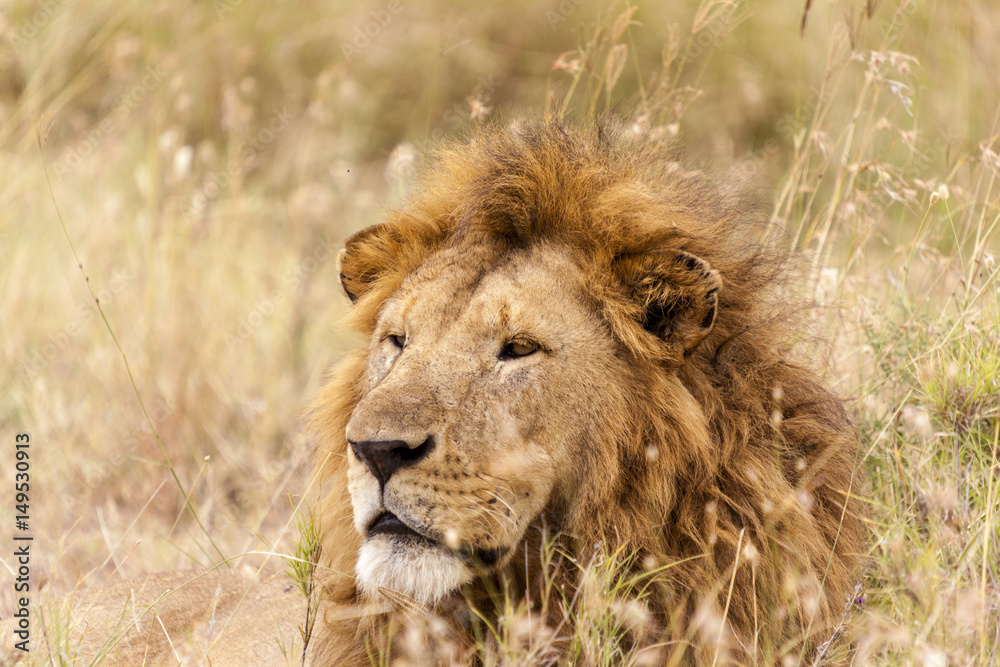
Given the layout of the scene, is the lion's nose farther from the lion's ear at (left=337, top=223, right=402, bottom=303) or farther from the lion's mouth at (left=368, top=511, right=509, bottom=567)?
the lion's ear at (left=337, top=223, right=402, bottom=303)

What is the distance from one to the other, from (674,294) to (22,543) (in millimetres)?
3574

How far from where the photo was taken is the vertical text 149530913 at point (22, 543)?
3582 millimetres

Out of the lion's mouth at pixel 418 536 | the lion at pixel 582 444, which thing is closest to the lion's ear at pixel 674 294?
the lion at pixel 582 444

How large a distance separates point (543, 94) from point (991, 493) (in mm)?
8333

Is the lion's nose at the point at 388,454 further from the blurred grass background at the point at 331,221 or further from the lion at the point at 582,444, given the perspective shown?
the blurred grass background at the point at 331,221

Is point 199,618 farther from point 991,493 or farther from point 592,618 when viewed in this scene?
point 991,493

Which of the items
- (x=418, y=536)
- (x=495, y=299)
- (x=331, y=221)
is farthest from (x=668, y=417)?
(x=331, y=221)

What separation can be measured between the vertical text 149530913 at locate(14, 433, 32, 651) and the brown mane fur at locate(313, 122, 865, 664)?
116 centimetres

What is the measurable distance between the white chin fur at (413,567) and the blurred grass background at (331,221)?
39cm

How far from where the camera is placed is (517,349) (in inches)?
114

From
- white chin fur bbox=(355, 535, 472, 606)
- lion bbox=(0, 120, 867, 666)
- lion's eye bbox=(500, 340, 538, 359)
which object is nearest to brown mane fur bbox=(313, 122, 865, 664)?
lion bbox=(0, 120, 867, 666)

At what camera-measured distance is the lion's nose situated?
2.62 m

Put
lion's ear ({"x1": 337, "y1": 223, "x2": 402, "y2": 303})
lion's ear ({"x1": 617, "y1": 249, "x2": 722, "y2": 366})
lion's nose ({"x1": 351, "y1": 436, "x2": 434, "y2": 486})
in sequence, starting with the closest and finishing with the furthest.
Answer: lion's nose ({"x1": 351, "y1": 436, "x2": 434, "y2": 486}) < lion's ear ({"x1": 617, "y1": 249, "x2": 722, "y2": 366}) < lion's ear ({"x1": 337, "y1": 223, "x2": 402, "y2": 303})

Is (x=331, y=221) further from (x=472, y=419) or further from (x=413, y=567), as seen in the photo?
(x=413, y=567)
